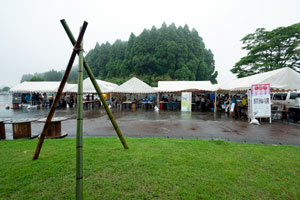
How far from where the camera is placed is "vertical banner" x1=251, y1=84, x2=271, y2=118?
9133mm

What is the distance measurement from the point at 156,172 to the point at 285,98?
16.0 m

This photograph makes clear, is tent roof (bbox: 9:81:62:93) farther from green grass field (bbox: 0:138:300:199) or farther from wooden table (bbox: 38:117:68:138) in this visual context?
green grass field (bbox: 0:138:300:199)

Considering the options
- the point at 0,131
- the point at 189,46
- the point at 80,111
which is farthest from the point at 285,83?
the point at 189,46

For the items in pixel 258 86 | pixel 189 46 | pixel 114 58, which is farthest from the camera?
pixel 114 58

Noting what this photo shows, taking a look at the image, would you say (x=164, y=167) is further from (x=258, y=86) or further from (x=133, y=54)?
(x=133, y=54)

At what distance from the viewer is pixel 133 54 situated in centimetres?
5356

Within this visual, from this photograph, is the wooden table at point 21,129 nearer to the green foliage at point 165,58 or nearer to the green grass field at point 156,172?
the green grass field at point 156,172

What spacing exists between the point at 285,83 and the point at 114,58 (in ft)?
197

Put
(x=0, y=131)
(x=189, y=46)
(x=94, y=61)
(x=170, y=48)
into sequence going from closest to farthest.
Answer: (x=0, y=131), (x=170, y=48), (x=189, y=46), (x=94, y=61)

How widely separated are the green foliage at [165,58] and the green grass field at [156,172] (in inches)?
1556

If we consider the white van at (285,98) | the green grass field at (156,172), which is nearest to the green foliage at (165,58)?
the white van at (285,98)

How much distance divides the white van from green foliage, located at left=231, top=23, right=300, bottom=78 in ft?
36.6

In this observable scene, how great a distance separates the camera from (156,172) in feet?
10.1

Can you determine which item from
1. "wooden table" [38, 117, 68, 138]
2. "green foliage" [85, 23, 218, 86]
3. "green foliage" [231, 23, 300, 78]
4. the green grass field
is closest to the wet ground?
"wooden table" [38, 117, 68, 138]
